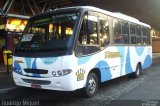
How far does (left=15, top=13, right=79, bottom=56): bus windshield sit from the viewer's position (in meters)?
8.19

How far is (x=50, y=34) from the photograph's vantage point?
8.63 meters

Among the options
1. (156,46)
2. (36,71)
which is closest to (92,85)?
(36,71)

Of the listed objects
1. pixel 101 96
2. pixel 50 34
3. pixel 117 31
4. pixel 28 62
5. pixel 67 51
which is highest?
pixel 117 31

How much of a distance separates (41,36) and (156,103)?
365 centimetres

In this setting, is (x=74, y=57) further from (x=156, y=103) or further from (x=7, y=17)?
(x=7, y=17)

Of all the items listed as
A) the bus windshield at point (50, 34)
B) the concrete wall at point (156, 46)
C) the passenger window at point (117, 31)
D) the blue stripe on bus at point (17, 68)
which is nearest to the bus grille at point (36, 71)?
the blue stripe on bus at point (17, 68)

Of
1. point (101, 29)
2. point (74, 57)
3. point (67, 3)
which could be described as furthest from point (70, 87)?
point (67, 3)

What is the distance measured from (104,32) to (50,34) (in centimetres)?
201

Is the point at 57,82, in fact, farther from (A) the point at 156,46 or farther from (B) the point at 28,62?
(A) the point at 156,46

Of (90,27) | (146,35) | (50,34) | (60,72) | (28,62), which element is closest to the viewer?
(60,72)

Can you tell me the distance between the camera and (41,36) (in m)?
8.78

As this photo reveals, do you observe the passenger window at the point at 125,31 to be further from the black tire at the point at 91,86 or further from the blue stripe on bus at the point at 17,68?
the blue stripe on bus at the point at 17,68

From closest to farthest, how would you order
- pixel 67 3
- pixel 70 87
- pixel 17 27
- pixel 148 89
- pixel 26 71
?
pixel 70 87 < pixel 26 71 < pixel 148 89 < pixel 17 27 < pixel 67 3

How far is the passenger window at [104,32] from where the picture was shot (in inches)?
377
